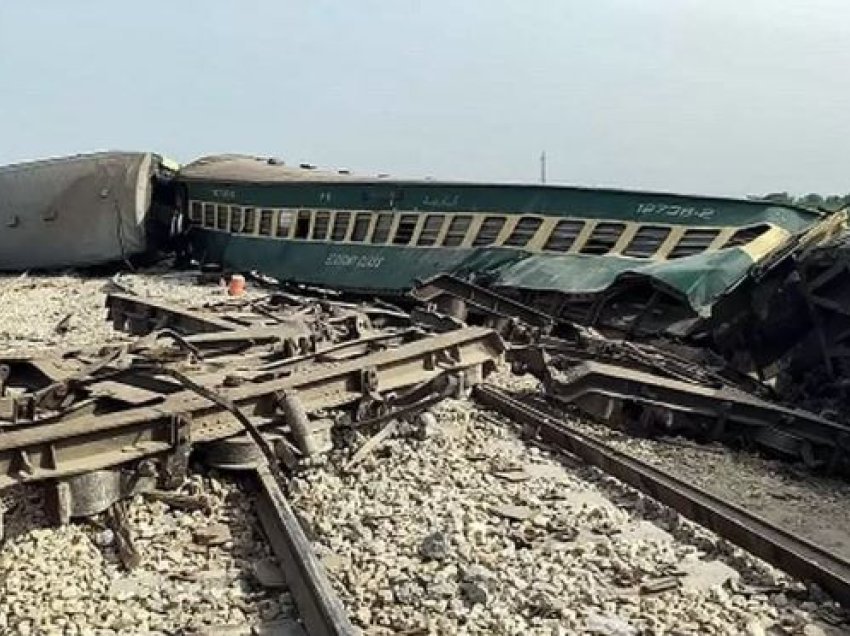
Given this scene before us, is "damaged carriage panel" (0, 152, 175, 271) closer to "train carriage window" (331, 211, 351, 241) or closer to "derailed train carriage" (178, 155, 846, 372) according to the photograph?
"derailed train carriage" (178, 155, 846, 372)

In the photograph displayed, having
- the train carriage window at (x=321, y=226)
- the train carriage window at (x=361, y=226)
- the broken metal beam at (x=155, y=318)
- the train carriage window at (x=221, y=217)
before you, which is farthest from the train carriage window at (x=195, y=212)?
the broken metal beam at (x=155, y=318)

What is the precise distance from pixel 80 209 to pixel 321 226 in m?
9.31

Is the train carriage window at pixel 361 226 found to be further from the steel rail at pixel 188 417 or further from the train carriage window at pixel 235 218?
the steel rail at pixel 188 417

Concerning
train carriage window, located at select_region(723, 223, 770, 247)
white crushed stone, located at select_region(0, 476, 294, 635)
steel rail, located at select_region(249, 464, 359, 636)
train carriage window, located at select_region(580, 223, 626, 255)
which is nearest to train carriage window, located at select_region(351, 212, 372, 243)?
train carriage window, located at select_region(580, 223, 626, 255)

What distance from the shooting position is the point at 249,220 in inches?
1016

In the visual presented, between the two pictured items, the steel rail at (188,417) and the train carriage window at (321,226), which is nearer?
the steel rail at (188,417)

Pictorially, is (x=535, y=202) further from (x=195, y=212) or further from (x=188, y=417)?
(x=195, y=212)

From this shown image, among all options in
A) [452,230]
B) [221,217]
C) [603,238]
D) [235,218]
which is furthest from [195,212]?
[603,238]

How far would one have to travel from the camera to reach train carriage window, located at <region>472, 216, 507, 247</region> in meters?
18.3

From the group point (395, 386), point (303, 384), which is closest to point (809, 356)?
point (395, 386)

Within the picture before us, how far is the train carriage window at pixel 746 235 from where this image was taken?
1484 centimetres

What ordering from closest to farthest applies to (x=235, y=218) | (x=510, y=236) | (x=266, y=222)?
(x=510, y=236) < (x=266, y=222) < (x=235, y=218)

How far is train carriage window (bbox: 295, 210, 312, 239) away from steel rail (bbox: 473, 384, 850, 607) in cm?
1522

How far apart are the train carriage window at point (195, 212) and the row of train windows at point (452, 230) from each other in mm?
435
